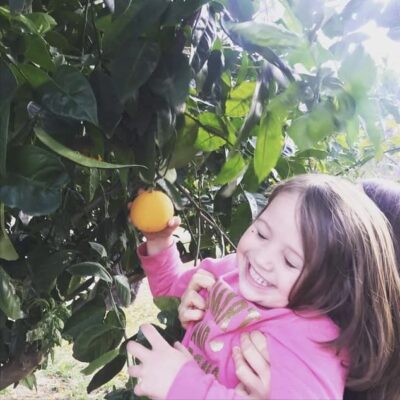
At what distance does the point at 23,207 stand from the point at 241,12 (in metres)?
0.28

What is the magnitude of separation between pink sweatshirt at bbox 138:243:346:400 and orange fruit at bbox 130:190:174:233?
0.36 feet

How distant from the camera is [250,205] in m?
Answer: 0.77

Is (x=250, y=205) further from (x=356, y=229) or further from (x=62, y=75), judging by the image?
(x=62, y=75)

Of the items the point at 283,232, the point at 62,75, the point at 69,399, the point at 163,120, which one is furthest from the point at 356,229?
the point at 69,399

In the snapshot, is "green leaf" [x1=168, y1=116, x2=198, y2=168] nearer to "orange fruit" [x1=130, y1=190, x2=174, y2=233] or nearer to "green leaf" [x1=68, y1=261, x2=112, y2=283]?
"orange fruit" [x1=130, y1=190, x2=174, y2=233]

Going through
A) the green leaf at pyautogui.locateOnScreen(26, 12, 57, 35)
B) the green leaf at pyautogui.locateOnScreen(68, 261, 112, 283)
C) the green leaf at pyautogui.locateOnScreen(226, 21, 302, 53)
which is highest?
the green leaf at pyautogui.locateOnScreen(226, 21, 302, 53)

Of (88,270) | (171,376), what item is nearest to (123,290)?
(88,270)

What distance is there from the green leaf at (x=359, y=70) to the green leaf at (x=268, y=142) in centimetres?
9

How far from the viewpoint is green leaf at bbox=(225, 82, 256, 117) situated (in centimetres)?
71

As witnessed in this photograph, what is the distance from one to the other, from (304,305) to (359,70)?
0.90ft

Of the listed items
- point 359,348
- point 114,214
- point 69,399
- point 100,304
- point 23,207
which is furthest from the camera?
point 69,399

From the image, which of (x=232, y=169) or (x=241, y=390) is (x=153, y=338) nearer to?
(x=241, y=390)

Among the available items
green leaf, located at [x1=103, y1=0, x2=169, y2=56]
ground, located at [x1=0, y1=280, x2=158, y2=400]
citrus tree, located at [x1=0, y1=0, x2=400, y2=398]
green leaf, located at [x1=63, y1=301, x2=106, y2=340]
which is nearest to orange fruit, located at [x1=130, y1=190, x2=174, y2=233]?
citrus tree, located at [x1=0, y1=0, x2=400, y2=398]

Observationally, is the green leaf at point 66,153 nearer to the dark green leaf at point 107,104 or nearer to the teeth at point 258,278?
the dark green leaf at point 107,104
